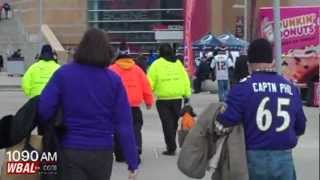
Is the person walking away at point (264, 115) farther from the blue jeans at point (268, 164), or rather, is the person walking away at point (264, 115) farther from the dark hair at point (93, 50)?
the dark hair at point (93, 50)

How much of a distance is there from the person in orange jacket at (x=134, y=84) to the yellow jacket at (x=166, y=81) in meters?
1.07

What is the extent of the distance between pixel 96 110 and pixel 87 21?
50199 mm

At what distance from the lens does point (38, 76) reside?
38.6 feet

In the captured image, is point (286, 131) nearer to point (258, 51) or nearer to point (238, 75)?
point (258, 51)

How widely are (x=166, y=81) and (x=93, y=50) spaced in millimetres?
7507

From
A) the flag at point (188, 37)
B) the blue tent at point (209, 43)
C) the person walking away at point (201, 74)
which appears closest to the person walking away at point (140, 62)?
the flag at point (188, 37)

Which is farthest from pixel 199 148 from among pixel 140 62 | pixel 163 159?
pixel 140 62

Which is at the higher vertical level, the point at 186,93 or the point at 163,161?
the point at 186,93

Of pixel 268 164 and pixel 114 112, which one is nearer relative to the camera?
pixel 268 164

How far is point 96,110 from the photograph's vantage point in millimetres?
5832

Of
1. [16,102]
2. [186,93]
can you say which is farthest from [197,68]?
[186,93]

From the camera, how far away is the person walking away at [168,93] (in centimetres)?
1328

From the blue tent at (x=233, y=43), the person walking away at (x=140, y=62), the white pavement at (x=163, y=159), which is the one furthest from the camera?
the blue tent at (x=233, y=43)

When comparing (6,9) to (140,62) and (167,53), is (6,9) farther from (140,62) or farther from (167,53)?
(167,53)
